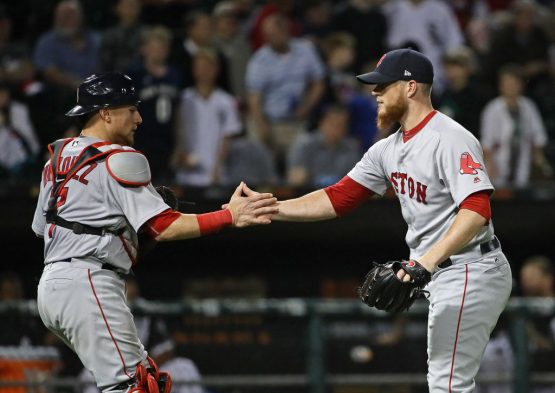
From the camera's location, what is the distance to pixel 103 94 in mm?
5137

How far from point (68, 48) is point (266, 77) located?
1.76 metres

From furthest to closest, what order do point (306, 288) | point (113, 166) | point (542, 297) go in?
point (306, 288), point (542, 297), point (113, 166)

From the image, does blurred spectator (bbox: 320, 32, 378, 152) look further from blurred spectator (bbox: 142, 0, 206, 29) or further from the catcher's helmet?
the catcher's helmet

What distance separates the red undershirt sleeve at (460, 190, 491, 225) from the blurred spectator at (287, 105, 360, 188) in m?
4.45

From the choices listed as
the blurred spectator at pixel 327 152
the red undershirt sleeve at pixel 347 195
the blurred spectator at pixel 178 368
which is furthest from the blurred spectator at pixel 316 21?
the red undershirt sleeve at pixel 347 195

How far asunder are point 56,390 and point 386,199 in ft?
10.5

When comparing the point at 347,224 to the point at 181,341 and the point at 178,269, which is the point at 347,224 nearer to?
the point at 178,269

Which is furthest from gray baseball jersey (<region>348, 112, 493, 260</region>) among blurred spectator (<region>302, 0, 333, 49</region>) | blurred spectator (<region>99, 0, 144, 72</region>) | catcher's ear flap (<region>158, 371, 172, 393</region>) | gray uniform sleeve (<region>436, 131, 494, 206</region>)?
blurred spectator (<region>302, 0, 333, 49</region>)

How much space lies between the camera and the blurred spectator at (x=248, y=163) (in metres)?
9.56

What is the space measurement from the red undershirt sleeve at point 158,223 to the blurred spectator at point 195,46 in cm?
493

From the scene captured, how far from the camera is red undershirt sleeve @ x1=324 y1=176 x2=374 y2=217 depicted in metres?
5.73

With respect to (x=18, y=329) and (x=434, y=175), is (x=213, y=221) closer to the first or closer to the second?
(x=434, y=175)

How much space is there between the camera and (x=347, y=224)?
9.89m

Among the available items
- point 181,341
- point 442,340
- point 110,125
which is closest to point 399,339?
point 181,341
